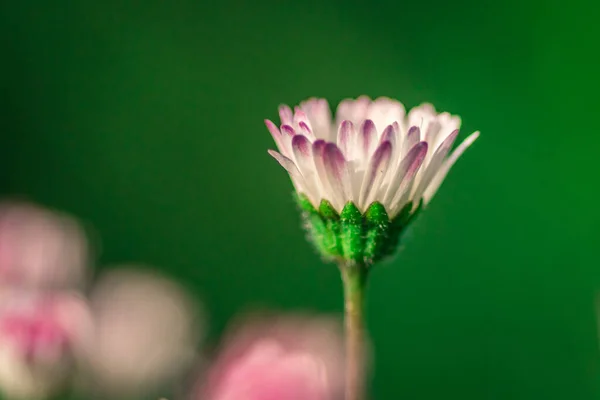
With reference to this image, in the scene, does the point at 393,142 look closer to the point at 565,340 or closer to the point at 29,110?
the point at 565,340

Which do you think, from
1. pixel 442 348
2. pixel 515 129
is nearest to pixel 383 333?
pixel 442 348

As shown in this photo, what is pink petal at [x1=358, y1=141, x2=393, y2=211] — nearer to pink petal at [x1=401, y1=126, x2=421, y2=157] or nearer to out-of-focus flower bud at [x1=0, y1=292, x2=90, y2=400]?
pink petal at [x1=401, y1=126, x2=421, y2=157]

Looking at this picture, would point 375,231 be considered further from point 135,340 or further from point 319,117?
point 135,340

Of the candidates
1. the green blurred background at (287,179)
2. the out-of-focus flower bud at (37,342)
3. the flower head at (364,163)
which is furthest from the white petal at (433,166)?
the green blurred background at (287,179)

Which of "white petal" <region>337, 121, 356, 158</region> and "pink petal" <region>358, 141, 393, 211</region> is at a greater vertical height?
"white petal" <region>337, 121, 356, 158</region>

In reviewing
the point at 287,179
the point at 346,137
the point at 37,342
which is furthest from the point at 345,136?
the point at 287,179

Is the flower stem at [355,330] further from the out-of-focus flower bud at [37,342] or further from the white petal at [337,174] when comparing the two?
the out-of-focus flower bud at [37,342]

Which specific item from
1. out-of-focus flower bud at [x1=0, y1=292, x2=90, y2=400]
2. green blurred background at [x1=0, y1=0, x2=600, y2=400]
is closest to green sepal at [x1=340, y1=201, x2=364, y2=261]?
out-of-focus flower bud at [x1=0, y1=292, x2=90, y2=400]
